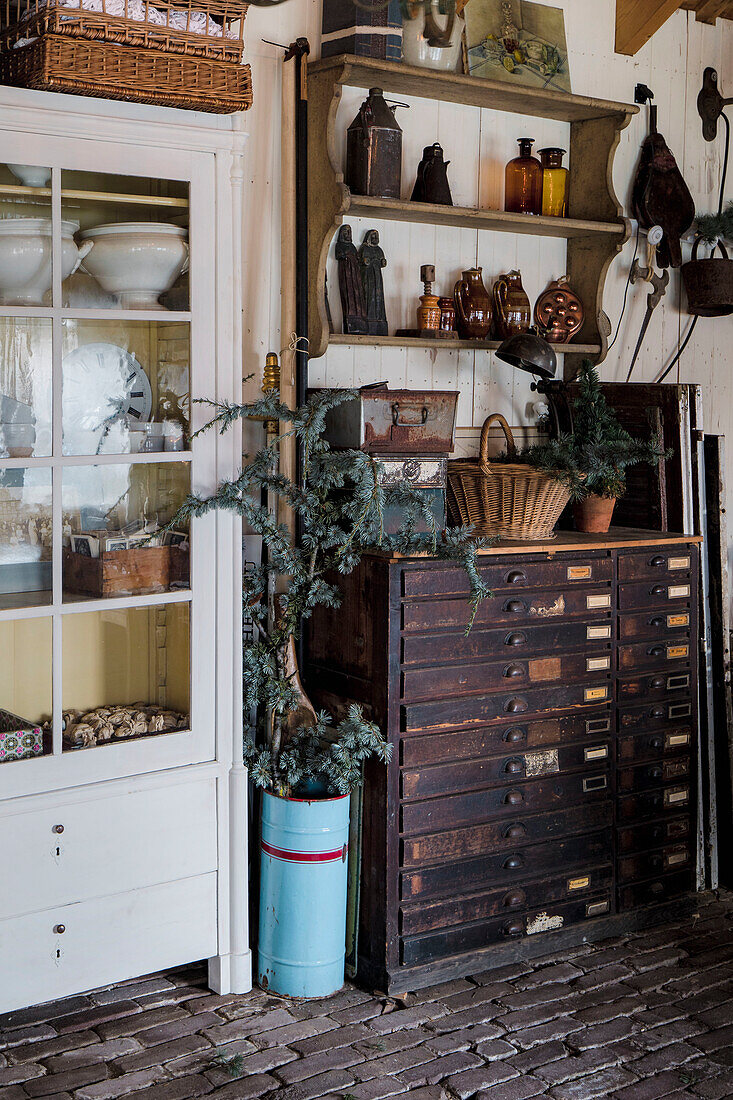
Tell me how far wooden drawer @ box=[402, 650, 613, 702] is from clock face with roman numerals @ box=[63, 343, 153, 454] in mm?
914

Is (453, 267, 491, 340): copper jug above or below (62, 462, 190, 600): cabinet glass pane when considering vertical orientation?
above

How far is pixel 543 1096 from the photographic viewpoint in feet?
8.09

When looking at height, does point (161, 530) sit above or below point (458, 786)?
above

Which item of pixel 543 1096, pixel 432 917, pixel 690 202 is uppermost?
pixel 690 202

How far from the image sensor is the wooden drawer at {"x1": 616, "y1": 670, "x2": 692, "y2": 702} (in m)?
3.31

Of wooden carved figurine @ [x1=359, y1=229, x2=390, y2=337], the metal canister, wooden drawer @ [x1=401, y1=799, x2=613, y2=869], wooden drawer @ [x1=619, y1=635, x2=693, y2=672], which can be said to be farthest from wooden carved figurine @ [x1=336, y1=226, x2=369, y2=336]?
wooden drawer @ [x1=401, y1=799, x2=613, y2=869]

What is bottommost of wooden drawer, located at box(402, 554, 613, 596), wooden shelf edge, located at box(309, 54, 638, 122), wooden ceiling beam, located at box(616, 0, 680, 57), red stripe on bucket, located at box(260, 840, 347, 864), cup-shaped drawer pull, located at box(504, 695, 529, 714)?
red stripe on bucket, located at box(260, 840, 347, 864)

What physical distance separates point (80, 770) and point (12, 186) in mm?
1309

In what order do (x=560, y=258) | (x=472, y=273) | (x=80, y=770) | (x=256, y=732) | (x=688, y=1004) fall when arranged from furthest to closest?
(x=560, y=258), (x=472, y=273), (x=256, y=732), (x=688, y=1004), (x=80, y=770)

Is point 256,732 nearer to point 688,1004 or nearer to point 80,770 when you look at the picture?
point 80,770

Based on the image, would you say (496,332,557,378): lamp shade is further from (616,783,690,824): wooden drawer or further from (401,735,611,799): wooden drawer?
(616,783,690,824): wooden drawer

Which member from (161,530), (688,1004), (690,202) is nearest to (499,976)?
(688,1004)

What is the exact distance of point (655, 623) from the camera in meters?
3.37

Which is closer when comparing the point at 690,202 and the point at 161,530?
the point at 161,530
